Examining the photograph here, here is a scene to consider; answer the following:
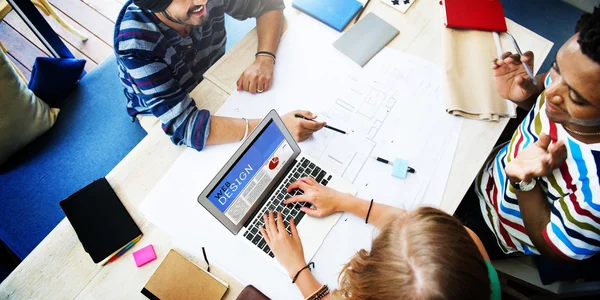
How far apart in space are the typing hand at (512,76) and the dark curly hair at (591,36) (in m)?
0.27

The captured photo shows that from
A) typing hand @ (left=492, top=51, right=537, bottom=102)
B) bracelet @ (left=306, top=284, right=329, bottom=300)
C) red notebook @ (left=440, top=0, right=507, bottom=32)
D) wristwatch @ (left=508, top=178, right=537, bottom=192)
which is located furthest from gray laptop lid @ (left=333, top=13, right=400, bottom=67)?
bracelet @ (left=306, top=284, right=329, bottom=300)

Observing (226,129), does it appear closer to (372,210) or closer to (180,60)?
(180,60)

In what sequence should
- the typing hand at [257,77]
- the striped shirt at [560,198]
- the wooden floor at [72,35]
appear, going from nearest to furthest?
the striped shirt at [560,198] < the typing hand at [257,77] < the wooden floor at [72,35]

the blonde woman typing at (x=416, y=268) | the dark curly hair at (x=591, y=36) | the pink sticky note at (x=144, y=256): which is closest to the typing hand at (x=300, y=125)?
the blonde woman typing at (x=416, y=268)

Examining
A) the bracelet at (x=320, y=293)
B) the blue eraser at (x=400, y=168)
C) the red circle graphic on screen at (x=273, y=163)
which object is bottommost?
the bracelet at (x=320, y=293)

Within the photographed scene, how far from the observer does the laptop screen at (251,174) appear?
0.91m

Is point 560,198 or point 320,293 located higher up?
point 560,198

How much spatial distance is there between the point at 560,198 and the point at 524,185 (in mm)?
79

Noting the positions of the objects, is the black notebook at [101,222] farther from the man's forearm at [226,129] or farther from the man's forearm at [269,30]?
the man's forearm at [269,30]

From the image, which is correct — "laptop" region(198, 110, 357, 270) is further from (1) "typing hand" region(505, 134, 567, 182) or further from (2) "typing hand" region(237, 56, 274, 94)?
(1) "typing hand" region(505, 134, 567, 182)

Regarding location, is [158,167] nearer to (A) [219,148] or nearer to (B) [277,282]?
(A) [219,148]

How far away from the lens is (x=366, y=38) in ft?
4.09

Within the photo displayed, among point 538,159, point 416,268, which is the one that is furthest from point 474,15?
point 416,268

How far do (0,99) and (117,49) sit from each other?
1.69 feet
